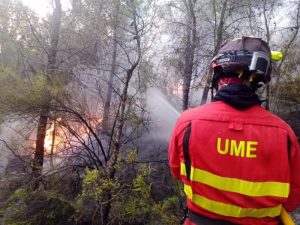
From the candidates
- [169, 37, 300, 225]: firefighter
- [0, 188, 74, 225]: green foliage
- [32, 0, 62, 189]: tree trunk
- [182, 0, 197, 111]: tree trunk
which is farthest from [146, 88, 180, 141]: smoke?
[169, 37, 300, 225]: firefighter

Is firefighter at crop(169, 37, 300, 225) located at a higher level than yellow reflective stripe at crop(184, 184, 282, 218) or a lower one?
higher

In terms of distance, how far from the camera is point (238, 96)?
2.07 metres

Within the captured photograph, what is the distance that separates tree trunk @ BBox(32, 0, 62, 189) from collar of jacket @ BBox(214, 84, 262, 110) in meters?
6.82

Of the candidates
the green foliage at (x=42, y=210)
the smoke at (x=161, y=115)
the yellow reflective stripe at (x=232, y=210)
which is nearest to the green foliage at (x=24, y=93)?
the green foliage at (x=42, y=210)

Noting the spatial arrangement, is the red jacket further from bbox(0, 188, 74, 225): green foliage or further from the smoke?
the smoke

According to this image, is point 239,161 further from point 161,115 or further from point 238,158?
point 161,115

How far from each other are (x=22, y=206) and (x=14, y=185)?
109 centimetres

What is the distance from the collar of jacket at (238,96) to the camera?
81.4 inches

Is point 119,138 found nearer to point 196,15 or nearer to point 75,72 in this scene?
point 75,72

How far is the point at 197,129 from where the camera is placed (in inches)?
80.7

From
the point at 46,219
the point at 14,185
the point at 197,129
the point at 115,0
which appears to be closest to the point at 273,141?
the point at 197,129

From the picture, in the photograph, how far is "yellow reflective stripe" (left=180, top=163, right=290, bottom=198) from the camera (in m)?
1.98

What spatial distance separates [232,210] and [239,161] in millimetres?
294

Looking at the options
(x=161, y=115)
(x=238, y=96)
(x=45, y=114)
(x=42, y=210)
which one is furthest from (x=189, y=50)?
(x=238, y=96)
